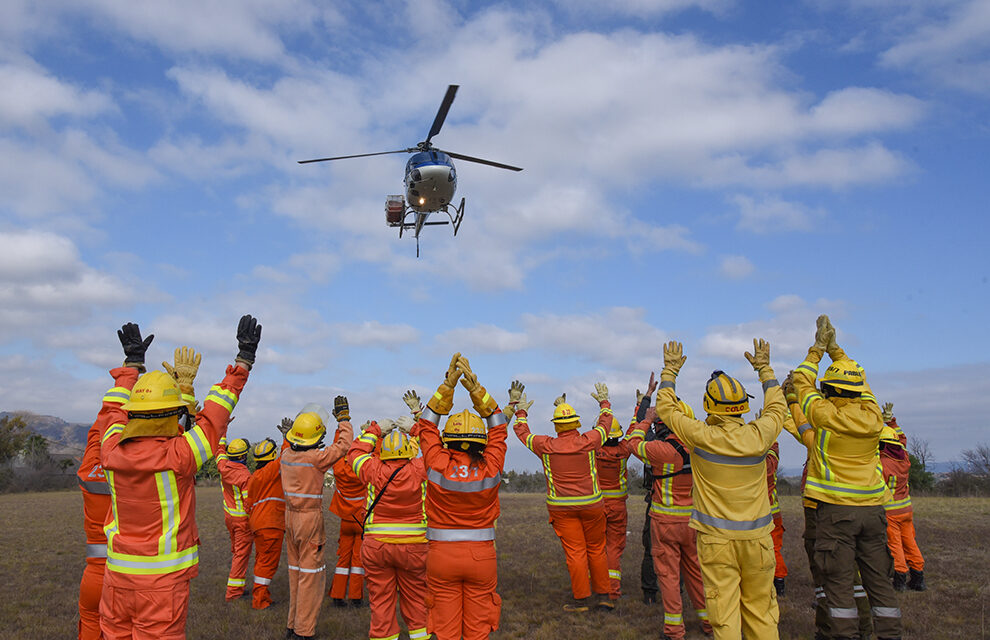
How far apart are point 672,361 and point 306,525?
4859mm

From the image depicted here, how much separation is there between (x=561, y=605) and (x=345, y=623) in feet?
10.4

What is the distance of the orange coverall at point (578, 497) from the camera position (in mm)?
8859

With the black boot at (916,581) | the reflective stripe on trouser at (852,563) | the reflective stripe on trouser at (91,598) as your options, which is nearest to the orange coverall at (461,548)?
the reflective stripe on trouser at (91,598)

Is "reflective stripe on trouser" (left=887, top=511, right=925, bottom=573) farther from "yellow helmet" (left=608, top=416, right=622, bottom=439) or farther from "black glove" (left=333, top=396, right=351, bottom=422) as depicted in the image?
"black glove" (left=333, top=396, right=351, bottom=422)

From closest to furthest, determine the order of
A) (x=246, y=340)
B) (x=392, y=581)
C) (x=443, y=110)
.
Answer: (x=246, y=340), (x=392, y=581), (x=443, y=110)

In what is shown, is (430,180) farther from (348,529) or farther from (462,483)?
(462,483)

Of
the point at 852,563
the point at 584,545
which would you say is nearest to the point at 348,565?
the point at 584,545

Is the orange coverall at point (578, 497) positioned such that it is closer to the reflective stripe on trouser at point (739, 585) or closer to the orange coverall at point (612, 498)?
the orange coverall at point (612, 498)

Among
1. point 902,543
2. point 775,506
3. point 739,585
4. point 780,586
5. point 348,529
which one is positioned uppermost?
point 775,506

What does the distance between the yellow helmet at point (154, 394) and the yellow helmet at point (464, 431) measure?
2209 millimetres

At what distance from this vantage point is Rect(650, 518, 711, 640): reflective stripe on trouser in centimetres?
734

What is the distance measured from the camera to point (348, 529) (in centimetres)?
907

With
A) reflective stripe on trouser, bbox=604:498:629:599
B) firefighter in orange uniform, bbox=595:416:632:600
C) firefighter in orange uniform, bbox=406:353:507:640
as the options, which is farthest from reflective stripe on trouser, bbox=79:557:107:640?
reflective stripe on trouser, bbox=604:498:629:599

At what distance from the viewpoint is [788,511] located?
65.3 feet
